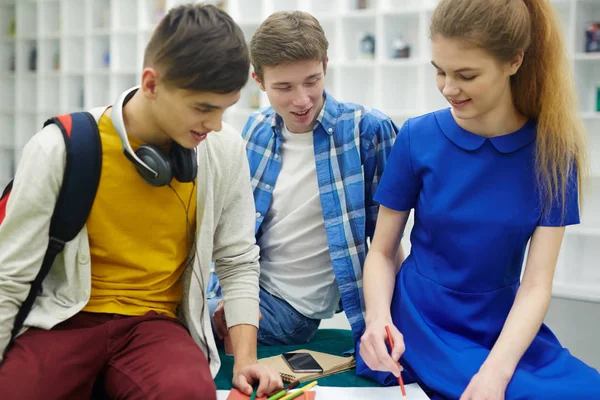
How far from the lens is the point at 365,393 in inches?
48.9

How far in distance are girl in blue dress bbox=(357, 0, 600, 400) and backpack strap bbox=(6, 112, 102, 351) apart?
1.93 feet

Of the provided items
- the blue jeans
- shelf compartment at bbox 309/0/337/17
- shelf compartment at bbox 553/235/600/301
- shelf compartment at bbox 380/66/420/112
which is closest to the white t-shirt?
the blue jeans

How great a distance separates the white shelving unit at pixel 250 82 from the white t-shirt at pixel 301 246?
1925 mm

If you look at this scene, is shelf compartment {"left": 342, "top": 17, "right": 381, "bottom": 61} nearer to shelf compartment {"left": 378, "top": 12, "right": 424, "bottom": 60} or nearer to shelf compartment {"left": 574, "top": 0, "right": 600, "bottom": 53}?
shelf compartment {"left": 378, "top": 12, "right": 424, "bottom": 60}

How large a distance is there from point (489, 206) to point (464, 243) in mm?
87

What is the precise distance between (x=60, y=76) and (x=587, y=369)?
516 cm

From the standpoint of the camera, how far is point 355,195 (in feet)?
5.21

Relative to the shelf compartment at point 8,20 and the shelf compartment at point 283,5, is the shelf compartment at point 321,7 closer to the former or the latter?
the shelf compartment at point 283,5

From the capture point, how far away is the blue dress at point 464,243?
1209 millimetres

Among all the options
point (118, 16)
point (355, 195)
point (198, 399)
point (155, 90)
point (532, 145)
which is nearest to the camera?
point (198, 399)

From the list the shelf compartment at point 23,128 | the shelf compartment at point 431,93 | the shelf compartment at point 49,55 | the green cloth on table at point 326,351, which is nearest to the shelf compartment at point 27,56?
the shelf compartment at point 49,55

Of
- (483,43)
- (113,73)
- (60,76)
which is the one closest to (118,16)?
(113,73)

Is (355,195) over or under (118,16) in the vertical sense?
under

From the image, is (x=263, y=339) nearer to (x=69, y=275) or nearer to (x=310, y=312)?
(x=310, y=312)
